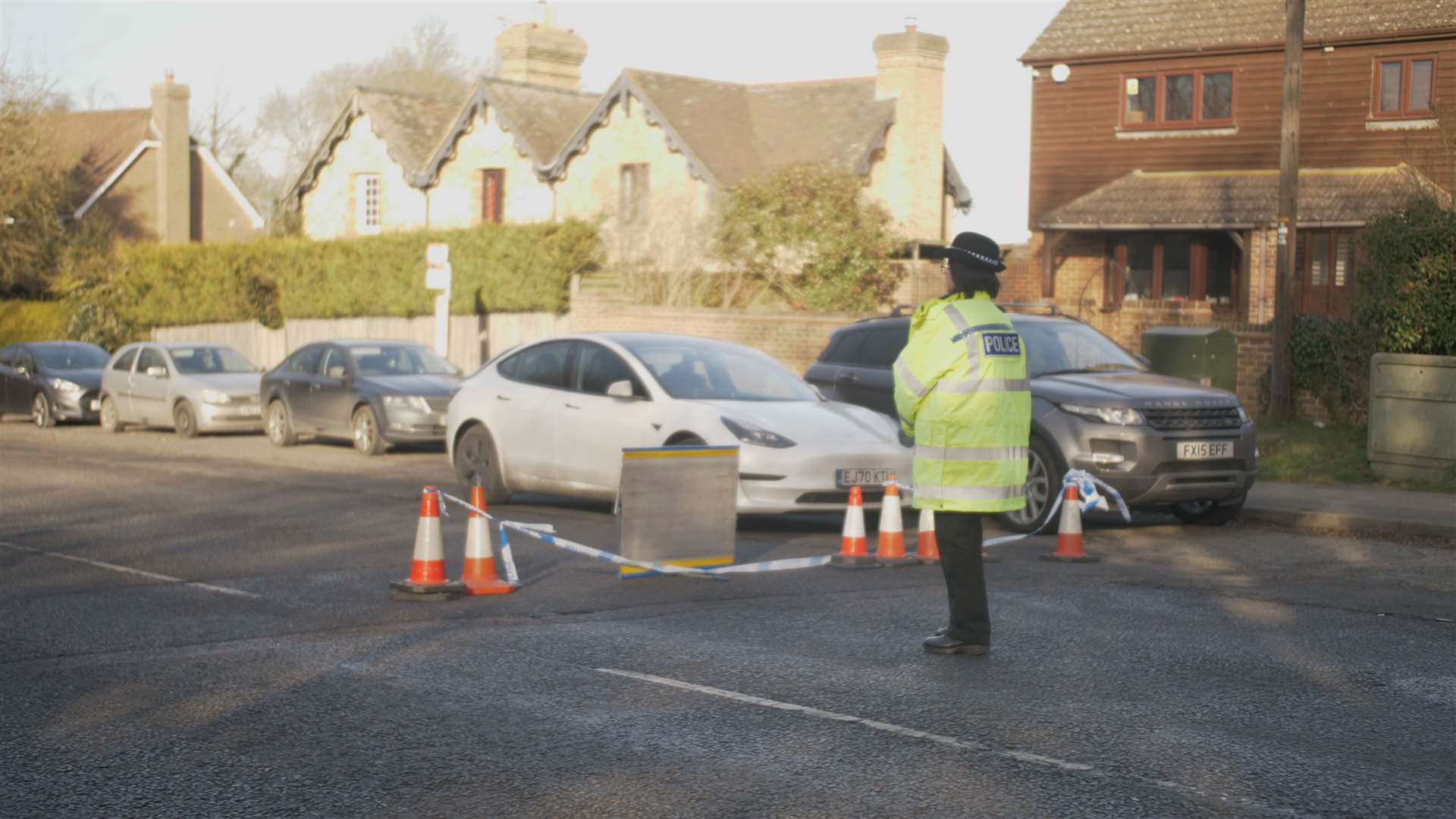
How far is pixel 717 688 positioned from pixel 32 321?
135 ft

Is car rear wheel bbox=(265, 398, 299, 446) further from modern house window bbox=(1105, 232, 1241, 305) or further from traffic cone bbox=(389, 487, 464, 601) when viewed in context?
modern house window bbox=(1105, 232, 1241, 305)

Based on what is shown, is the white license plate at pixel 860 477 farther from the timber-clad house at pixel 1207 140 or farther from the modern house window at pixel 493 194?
the modern house window at pixel 493 194

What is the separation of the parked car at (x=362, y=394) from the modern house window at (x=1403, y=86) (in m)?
18.3

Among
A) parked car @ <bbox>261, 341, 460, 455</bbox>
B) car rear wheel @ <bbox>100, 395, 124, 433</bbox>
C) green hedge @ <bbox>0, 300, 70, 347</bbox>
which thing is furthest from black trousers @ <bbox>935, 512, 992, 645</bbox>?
green hedge @ <bbox>0, 300, 70, 347</bbox>

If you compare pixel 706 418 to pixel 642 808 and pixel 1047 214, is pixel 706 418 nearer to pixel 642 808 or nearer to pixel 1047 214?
pixel 642 808

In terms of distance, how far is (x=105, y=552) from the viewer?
11.7 meters

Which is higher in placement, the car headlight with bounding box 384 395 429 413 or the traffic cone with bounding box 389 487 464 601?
the car headlight with bounding box 384 395 429 413

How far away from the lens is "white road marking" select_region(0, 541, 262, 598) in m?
9.94

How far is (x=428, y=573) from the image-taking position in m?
9.52

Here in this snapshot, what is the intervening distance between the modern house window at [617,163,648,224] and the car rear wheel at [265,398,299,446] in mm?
18601

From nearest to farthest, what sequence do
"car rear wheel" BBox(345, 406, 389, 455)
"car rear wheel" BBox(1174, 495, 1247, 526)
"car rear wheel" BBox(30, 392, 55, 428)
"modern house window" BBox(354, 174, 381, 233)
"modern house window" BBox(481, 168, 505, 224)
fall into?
1. "car rear wheel" BBox(1174, 495, 1247, 526)
2. "car rear wheel" BBox(345, 406, 389, 455)
3. "car rear wheel" BBox(30, 392, 55, 428)
4. "modern house window" BBox(481, 168, 505, 224)
5. "modern house window" BBox(354, 174, 381, 233)

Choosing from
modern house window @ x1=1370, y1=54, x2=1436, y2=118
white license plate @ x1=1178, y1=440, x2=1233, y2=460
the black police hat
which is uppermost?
modern house window @ x1=1370, y1=54, x2=1436, y2=118

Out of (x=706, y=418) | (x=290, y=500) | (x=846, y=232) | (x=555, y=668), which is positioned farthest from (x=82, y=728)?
(x=846, y=232)

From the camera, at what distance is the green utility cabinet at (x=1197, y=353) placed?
20.1 m
